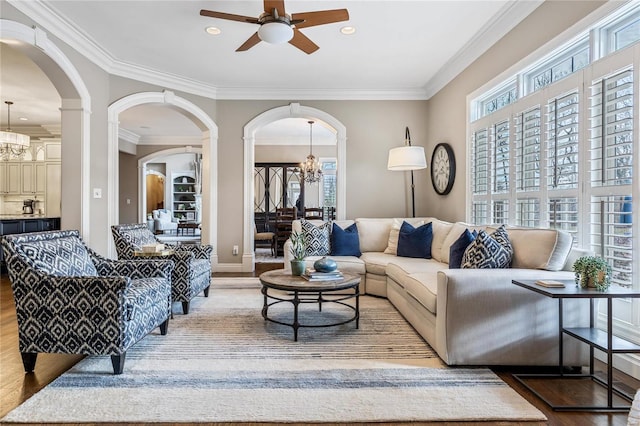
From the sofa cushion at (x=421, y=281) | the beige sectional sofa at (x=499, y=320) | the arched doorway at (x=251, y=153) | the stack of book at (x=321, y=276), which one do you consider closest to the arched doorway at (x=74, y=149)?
the arched doorway at (x=251, y=153)

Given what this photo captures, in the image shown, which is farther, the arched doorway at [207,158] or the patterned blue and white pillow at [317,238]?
the arched doorway at [207,158]

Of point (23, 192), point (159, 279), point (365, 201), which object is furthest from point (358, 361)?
point (23, 192)

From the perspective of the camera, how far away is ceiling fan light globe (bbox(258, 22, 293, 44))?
2.96 meters

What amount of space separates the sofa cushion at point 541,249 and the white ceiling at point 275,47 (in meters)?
1.99

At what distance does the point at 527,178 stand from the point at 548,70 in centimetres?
94

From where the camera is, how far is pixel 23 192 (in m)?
8.29

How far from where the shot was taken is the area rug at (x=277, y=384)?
1.89 m

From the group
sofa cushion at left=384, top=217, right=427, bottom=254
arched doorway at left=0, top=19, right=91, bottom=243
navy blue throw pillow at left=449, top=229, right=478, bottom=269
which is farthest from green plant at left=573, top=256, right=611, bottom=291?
arched doorway at left=0, top=19, right=91, bottom=243

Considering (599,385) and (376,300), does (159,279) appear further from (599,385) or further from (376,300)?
(599,385)

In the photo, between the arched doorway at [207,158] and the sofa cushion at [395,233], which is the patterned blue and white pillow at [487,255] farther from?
the arched doorway at [207,158]

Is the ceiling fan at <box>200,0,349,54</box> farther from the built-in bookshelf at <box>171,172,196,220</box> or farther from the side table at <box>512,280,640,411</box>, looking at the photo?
the built-in bookshelf at <box>171,172,196,220</box>

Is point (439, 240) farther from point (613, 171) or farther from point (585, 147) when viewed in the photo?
point (613, 171)

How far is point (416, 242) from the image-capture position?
14.5 feet

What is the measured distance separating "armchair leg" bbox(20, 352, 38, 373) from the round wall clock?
4643 mm
